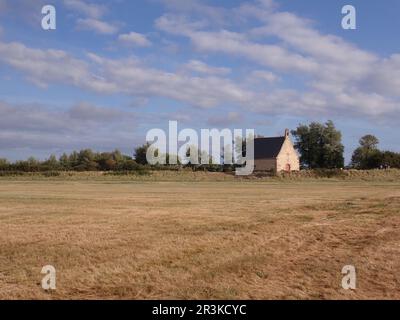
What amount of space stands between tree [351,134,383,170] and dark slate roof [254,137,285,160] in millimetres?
17317

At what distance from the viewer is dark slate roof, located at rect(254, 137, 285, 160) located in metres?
103

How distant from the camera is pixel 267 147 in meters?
106

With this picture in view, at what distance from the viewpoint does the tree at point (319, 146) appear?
102 metres

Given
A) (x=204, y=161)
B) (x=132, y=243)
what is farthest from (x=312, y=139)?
(x=132, y=243)

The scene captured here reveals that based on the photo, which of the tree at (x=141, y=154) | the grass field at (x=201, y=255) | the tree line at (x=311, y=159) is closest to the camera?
the grass field at (x=201, y=255)

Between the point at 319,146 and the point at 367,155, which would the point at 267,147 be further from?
the point at 367,155

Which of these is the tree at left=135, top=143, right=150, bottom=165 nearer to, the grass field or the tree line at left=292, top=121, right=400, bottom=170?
the tree line at left=292, top=121, right=400, bottom=170

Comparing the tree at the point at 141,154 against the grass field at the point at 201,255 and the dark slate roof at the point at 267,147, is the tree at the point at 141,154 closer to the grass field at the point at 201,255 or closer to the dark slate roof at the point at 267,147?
the dark slate roof at the point at 267,147

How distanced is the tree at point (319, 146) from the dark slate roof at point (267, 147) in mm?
5487

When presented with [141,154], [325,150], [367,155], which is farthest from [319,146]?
[141,154]

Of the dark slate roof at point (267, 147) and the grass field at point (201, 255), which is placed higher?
the dark slate roof at point (267, 147)

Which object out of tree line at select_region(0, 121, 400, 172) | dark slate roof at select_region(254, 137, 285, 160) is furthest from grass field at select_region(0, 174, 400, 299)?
dark slate roof at select_region(254, 137, 285, 160)

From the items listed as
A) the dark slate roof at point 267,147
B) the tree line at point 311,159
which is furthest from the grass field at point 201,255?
the dark slate roof at point 267,147
